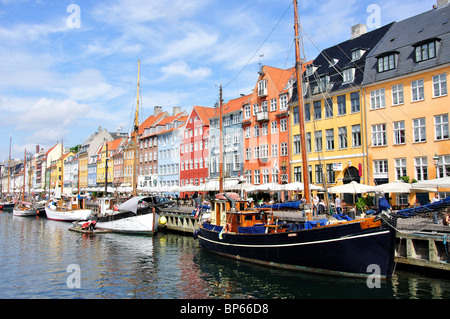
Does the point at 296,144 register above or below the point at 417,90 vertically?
below

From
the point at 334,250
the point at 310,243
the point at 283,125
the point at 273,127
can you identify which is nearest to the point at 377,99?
the point at 283,125

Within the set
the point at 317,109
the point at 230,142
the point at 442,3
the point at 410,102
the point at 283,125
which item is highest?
the point at 442,3

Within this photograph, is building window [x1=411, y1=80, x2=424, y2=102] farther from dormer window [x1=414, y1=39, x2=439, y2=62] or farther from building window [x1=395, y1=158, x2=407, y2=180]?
building window [x1=395, y1=158, x2=407, y2=180]

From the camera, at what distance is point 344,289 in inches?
634

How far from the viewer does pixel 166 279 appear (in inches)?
757

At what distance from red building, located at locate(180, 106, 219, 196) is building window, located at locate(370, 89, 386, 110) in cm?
2894

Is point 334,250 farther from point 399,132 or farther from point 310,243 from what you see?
point 399,132

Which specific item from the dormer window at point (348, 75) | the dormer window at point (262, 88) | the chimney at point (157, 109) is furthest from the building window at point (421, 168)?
the chimney at point (157, 109)

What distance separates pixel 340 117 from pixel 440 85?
1024cm

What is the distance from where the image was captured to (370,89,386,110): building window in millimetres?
36125
